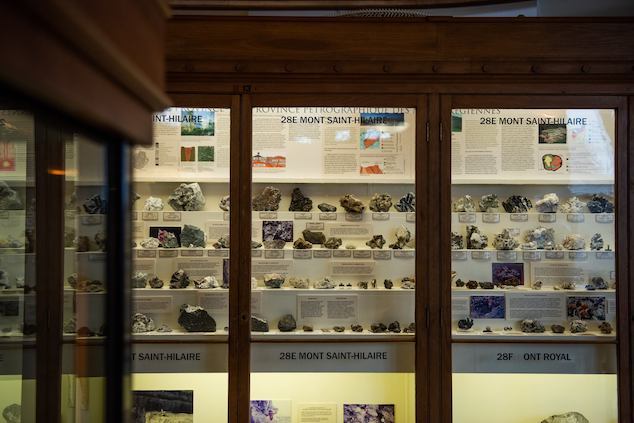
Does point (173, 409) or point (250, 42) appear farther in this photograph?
point (173, 409)

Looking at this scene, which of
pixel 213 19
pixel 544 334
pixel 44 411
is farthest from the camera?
pixel 544 334

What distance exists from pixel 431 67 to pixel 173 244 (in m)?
1.56

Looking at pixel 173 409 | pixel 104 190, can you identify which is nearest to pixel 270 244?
pixel 173 409

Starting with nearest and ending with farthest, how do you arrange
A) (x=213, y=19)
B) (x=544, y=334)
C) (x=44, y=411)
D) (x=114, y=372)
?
(x=114, y=372)
(x=44, y=411)
(x=213, y=19)
(x=544, y=334)

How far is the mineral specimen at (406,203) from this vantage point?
2967 mm

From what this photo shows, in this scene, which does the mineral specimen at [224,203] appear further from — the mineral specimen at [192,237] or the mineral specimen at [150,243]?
the mineral specimen at [150,243]

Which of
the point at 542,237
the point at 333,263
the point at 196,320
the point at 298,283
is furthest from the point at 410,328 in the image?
the point at 196,320


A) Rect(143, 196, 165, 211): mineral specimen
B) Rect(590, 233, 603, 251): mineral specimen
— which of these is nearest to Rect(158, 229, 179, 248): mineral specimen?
Rect(143, 196, 165, 211): mineral specimen

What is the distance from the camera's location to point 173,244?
9.99ft

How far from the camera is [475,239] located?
9.95 ft

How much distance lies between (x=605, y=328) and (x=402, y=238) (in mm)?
1101

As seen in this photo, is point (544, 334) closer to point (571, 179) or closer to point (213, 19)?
point (571, 179)

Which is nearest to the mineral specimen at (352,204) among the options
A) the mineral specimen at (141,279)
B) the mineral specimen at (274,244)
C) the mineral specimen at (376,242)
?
the mineral specimen at (376,242)

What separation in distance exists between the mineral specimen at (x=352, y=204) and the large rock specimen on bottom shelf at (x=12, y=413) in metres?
1.78
